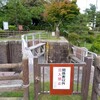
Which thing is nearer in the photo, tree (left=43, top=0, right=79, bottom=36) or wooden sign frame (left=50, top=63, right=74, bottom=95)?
wooden sign frame (left=50, top=63, right=74, bottom=95)

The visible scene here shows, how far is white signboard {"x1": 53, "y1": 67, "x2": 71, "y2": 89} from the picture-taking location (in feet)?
9.96

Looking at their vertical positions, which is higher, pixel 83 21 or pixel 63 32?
pixel 83 21

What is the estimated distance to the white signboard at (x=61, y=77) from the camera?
3037 millimetres

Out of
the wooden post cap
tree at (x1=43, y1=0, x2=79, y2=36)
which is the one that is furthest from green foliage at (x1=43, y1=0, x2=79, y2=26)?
the wooden post cap

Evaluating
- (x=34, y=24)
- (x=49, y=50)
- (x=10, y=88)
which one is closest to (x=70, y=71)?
(x=10, y=88)

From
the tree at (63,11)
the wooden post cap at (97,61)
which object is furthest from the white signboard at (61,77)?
the tree at (63,11)

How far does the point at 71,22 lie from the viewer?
1842cm

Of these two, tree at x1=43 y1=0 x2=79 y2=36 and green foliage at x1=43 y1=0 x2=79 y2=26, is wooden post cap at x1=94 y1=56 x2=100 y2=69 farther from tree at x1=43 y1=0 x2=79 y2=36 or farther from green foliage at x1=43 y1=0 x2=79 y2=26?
green foliage at x1=43 y1=0 x2=79 y2=26

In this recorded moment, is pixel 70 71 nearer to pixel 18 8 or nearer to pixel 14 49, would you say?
pixel 14 49

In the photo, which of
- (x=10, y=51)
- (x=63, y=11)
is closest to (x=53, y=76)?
(x=10, y=51)

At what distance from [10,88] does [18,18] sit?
20141 millimetres

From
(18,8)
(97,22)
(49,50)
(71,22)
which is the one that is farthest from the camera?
(97,22)

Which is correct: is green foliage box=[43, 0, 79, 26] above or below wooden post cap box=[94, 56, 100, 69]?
above

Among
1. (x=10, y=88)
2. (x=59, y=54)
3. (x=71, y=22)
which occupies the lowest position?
(x=59, y=54)
